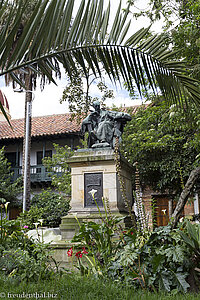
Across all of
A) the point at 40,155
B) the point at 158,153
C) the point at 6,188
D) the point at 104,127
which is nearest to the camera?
the point at 104,127

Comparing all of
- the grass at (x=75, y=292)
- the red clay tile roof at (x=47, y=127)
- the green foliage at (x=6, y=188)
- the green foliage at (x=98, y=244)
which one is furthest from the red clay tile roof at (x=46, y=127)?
the grass at (x=75, y=292)

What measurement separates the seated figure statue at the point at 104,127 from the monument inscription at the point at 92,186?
2.50ft

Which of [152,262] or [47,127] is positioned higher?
[47,127]

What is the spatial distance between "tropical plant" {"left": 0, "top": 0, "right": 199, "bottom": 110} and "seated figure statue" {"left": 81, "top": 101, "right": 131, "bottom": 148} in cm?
509

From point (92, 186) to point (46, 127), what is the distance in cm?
1344

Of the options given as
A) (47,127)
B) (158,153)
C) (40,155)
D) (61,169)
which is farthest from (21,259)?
(40,155)

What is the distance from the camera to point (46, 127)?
2009cm

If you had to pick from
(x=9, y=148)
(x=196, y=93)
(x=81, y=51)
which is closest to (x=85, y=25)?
(x=81, y=51)

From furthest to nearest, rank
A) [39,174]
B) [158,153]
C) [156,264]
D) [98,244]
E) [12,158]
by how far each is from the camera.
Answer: [12,158], [39,174], [158,153], [98,244], [156,264]

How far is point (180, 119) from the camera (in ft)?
24.4

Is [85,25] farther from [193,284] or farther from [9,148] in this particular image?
[9,148]

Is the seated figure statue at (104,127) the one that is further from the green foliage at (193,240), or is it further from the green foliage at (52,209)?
the green foliage at (52,209)

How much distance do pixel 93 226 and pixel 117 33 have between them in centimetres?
250

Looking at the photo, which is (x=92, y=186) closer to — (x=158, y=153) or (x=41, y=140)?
(x=158, y=153)
